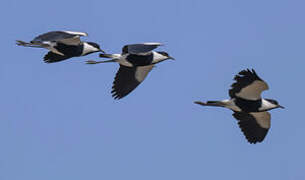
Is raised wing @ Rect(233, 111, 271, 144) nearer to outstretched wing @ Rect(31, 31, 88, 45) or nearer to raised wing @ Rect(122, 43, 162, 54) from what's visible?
raised wing @ Rect(122, 43, 162, 54)

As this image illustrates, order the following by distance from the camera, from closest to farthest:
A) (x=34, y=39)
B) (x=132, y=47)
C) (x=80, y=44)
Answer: (x=34, y=39)
(x=132, y=47)
(x=80, y=44)

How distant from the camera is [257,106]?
81.7 ft

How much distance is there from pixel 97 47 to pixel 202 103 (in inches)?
157

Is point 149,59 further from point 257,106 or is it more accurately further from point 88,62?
point 257,106

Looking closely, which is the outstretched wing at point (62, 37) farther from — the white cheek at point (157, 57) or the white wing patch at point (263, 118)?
the white wing patch at point (263, 118)

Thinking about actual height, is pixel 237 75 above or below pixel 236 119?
above

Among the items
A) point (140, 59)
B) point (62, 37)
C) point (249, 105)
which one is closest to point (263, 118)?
point (249, 105)

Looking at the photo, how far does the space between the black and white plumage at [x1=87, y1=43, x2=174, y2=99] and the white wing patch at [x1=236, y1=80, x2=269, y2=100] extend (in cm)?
382

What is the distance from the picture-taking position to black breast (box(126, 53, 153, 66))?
2681cm

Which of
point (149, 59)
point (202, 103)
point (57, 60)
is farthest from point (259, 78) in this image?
point (57, 60)

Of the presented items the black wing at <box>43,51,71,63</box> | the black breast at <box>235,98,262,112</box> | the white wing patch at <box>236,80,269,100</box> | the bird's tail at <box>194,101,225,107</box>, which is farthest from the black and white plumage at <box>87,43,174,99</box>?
the white wing patch at <box>236,80,269,100</box>

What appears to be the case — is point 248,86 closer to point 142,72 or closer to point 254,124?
point 254,124

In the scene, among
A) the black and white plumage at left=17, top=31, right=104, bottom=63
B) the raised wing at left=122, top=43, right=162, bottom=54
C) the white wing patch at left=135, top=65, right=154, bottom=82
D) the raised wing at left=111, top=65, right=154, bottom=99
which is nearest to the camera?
the raised wing at left=122, top=43, right=162, bottom=54

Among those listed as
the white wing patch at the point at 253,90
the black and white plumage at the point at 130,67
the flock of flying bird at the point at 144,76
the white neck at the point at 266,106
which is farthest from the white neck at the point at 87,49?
the white neck at the point at 266,106
